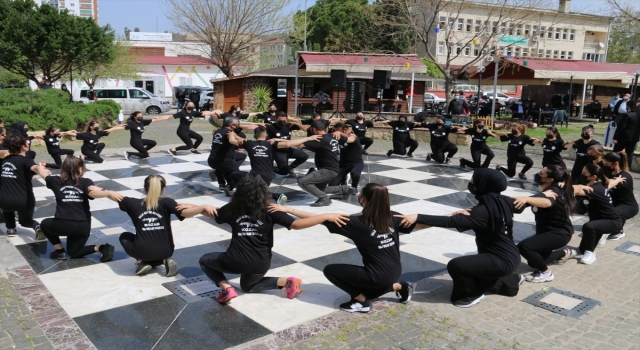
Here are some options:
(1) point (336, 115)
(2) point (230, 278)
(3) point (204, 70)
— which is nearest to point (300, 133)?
(1) point (336, 115)

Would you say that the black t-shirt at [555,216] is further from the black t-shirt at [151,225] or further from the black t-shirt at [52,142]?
the black t-shirt at [52,142]

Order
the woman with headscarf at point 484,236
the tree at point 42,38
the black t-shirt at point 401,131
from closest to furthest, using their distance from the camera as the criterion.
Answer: the woman with headscarf at point 484,236 < the black t-shirt at point 401,131 < the tree at point 42,38

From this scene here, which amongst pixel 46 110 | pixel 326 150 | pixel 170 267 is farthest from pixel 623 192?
pixel 46 110

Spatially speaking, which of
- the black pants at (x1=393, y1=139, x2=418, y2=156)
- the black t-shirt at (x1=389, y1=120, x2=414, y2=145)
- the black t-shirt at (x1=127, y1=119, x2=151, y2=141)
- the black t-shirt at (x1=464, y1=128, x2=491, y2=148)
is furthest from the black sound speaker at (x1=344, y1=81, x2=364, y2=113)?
the black t-shirt at (x1=127, y1=119, x2=151, y2=141)

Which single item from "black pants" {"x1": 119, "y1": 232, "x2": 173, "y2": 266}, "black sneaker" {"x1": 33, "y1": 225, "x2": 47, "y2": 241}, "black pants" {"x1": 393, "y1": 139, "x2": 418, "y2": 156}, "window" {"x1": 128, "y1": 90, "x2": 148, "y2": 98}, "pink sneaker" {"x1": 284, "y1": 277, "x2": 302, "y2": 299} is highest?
"window" {"x1": 128, "y1": 90, "x2": 148, "y2": 98}

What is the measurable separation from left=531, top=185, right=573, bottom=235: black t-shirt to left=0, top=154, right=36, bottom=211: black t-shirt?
20.6 feet

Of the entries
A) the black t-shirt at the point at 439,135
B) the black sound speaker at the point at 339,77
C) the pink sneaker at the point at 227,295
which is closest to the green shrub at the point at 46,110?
the black sound speaker at the point at 339,77

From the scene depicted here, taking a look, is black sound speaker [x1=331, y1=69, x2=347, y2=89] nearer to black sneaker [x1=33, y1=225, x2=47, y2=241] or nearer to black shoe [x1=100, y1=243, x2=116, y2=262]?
black sneaker [x1=33, y1=225, x2=47, y2=241]

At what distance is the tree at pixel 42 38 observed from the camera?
21.0 meters

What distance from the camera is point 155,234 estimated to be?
5727mm

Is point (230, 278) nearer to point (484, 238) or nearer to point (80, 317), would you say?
point (80, 317)

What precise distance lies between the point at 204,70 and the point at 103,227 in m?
47.5

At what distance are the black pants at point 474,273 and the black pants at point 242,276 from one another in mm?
1735

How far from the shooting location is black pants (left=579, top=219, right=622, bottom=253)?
678cm
